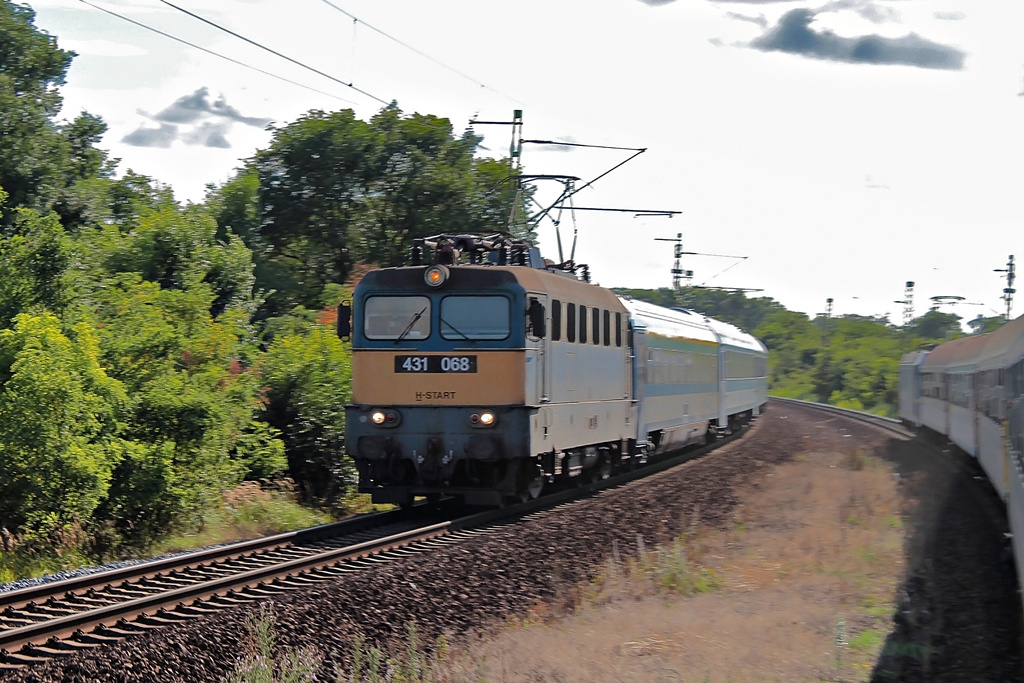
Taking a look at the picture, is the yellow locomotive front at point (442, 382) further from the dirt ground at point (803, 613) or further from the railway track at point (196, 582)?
the dirt ground at point (803, 613)

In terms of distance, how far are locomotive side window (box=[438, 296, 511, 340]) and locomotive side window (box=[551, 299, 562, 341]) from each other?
1117 millimetres

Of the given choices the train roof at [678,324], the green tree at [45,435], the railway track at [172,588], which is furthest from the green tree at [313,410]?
the green tree at [45,435]

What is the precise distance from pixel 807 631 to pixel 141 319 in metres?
9.08

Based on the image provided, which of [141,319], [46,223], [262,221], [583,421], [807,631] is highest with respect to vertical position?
[262,221]

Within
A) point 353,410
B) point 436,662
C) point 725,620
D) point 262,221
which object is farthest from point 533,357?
point 262,221

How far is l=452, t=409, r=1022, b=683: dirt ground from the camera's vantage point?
8320 millimetres

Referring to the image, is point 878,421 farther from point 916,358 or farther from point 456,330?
point 456,330

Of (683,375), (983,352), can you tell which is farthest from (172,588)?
(983,352)

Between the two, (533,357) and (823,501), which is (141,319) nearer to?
(533,357)

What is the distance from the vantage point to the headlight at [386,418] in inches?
583

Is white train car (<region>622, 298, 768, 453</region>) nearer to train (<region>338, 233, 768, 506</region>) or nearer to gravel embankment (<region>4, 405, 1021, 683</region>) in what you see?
gravel embankment (<region>4, 405, 1021, 683</region>)

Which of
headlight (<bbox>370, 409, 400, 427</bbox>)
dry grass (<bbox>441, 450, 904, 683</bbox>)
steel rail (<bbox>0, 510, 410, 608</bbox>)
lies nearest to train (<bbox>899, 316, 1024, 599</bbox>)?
dry grass (<bbox>441, 450, 904, 683</bbox>)

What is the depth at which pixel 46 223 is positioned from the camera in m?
14.5

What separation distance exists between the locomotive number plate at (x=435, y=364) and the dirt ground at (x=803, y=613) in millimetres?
3483
